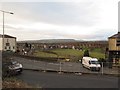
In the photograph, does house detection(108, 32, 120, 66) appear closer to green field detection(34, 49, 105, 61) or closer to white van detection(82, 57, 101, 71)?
white van detection(82, 57, 101, 71)

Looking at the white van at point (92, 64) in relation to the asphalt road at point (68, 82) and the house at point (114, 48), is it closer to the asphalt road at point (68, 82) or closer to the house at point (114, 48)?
the house at point (114, 48)

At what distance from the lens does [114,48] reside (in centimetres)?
4538

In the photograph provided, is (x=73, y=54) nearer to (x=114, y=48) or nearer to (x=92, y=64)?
(x=114, y=48)

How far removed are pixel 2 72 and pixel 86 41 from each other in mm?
59109

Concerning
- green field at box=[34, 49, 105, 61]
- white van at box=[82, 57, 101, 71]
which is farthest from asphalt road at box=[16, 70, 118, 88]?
green field at box=[34, 49, 105, 61]

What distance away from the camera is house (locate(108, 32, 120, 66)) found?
4488cm

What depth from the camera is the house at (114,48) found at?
44.9 m

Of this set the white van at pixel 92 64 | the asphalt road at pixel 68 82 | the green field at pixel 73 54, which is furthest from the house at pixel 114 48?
the asphalt road at pixel 68 82

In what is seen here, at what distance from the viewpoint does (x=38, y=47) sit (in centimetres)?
8469

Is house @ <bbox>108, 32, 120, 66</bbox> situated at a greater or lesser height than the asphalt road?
greater

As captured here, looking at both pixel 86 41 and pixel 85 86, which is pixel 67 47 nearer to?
pixel 86 41

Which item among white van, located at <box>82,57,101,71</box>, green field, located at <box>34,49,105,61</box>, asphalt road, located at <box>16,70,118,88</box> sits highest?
green field, located at <box>34,49,105,61</box>

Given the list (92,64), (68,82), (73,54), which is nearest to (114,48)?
(92,64)

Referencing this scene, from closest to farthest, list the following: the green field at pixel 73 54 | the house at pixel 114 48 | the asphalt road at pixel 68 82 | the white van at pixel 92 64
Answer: the asphalt road at pixel 68 82 < the white van at pixel 92 64 < the house at pixel 114 48 < the green field at pixel 73 54
